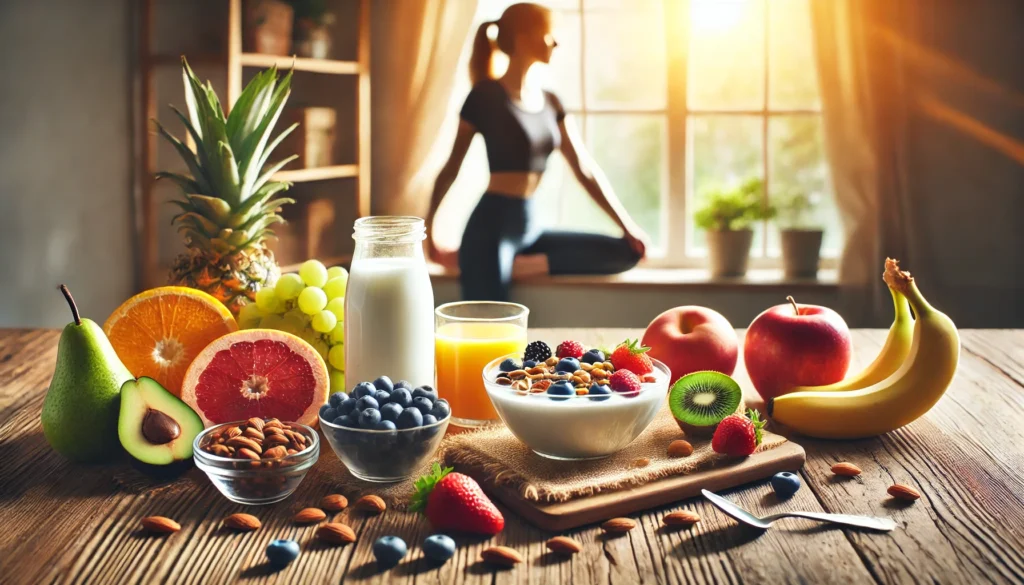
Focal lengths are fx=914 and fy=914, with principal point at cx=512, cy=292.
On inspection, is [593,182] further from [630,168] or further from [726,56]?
[726,56]

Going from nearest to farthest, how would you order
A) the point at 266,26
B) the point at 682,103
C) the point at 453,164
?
1. the point at 453,164
2. the point at 266,26
3. the point at 682,103

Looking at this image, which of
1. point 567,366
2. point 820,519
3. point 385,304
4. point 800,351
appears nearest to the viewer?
point 820,519

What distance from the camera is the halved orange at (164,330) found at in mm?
1401

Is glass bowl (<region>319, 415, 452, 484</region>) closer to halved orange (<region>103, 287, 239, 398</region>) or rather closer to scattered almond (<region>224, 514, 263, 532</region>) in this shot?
scattered almond (<region>224, 514, 263, 532</region>)

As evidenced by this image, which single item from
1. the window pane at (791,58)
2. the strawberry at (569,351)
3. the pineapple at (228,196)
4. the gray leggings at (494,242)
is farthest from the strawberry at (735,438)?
the window pane at (791,58)

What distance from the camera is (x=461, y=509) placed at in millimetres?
972

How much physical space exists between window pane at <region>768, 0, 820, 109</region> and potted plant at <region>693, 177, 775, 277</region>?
0.44 m

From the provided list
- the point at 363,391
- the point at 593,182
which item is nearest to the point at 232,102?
the point at 593,182

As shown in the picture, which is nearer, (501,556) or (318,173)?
(501,556)

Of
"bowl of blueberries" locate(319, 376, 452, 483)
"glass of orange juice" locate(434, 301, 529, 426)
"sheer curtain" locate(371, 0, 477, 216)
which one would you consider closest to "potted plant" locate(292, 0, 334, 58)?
"sheer curtain" locate(371, 0, 477, 216)

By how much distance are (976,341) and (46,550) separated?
70.3 inches

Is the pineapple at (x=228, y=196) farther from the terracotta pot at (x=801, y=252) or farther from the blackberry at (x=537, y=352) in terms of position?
the terracotta pot at (x=801, y=252)

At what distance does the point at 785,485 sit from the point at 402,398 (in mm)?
475

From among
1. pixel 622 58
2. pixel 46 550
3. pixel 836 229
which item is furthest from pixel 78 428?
pixel 836 229
